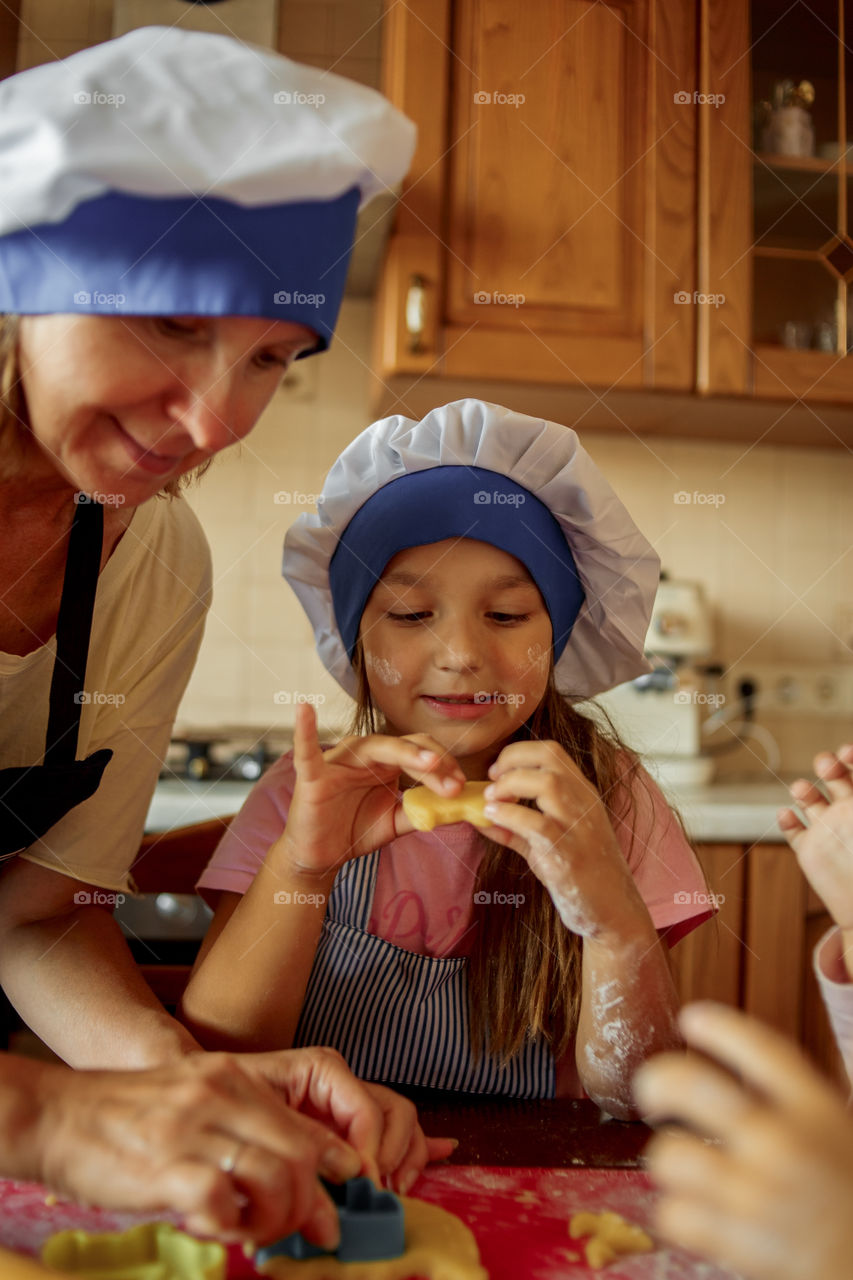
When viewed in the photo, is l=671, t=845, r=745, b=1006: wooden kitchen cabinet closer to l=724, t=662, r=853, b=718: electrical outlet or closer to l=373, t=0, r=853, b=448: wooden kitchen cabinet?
l=724, t=662, r=853, b=718: electrical outlet

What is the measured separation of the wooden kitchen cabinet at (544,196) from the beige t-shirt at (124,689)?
3.55 ft

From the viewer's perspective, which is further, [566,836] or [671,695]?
[671,695]

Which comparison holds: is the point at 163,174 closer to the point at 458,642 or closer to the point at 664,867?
the point at 458,642

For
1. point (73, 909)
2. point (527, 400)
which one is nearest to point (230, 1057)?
point (73, 909)

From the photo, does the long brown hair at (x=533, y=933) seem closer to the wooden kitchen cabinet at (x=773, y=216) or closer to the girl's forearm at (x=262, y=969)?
the girl's forearm at (x=262, y=969)

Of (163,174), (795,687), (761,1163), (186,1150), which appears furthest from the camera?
(795,687)

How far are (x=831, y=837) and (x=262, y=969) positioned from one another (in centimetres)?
50

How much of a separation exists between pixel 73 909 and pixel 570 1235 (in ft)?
1.80

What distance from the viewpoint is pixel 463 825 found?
1.18 meters

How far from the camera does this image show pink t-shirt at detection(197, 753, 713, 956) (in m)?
1.05

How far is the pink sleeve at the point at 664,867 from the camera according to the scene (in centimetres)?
104

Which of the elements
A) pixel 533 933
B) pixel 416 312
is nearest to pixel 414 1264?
pixel 533 933

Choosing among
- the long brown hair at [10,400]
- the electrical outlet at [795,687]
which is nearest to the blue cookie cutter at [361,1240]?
the long brown hair at [10,400]

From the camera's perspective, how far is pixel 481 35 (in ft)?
6.64
